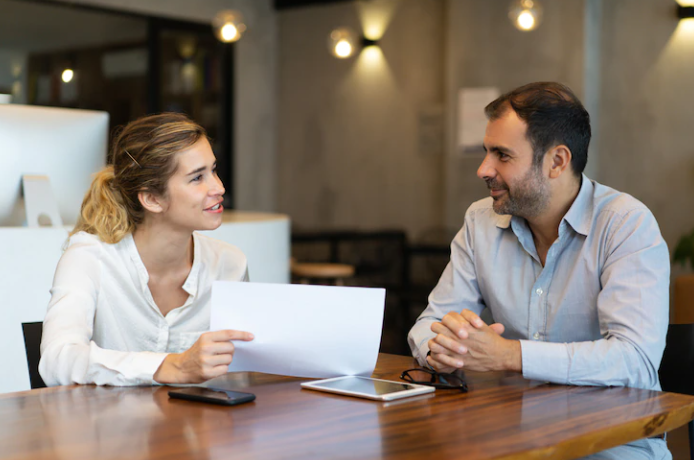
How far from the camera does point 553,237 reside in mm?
2000

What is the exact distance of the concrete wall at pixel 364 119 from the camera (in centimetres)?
739

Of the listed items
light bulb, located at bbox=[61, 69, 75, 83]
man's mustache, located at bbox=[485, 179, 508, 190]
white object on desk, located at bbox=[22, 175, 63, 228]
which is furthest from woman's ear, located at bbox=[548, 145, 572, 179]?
light bulb, located at bbox=[61, 69, 75, 83]

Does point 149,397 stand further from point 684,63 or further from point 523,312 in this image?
point 684,63

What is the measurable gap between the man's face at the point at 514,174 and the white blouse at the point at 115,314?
0.74 m

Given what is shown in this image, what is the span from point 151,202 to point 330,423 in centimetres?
96

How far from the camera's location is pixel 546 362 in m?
1.66

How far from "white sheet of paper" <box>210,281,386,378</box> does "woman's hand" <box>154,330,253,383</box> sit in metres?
0.02

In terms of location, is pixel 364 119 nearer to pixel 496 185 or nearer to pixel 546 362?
pixel 496 185

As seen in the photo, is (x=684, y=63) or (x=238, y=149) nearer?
(x=684, y=63)

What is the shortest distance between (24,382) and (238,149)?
5664 mm

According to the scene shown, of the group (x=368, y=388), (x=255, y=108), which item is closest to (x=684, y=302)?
(x=368, y=388)

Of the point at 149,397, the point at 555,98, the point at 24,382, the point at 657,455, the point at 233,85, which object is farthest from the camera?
the point at 233,85

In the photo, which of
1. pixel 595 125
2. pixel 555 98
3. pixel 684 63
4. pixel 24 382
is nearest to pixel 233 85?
pixel 595 125

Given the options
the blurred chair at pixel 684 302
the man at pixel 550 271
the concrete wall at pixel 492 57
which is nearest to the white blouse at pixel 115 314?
the man at pixel 550 271
